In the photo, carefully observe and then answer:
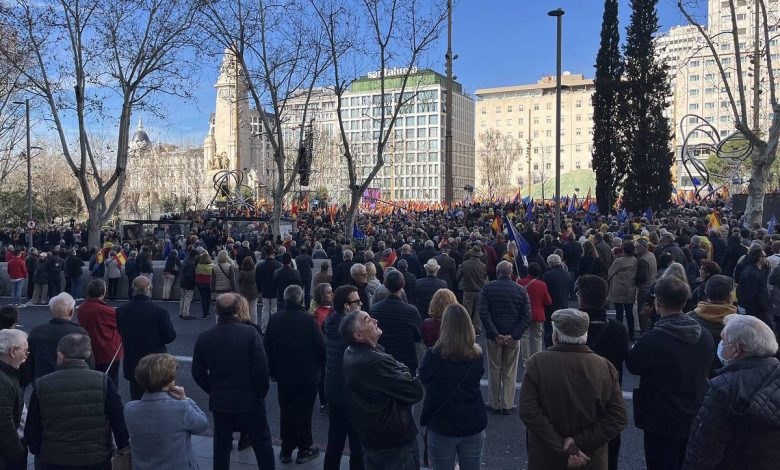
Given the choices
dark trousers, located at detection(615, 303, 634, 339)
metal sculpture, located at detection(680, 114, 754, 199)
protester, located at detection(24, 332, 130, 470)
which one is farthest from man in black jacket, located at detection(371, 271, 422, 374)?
metal sculpture, located at detection(680, 114, 754, 199)

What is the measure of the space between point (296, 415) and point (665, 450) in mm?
3064

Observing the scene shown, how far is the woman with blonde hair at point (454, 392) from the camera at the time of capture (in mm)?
4184

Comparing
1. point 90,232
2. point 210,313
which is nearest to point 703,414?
point 210,313

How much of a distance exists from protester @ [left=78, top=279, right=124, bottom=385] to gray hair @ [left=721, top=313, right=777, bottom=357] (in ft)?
18.5

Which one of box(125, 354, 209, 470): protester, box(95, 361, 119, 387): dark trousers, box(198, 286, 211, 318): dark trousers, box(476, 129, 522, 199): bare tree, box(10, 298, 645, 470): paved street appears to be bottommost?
box(10, 298, 645, 470): paved street

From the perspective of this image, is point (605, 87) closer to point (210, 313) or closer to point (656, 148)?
point (656, 148)

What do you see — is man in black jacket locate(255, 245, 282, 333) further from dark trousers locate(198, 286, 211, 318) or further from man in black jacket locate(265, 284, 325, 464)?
man in black jacket locate(265, 284, 325, 464)

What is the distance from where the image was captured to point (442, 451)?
4.33 meters

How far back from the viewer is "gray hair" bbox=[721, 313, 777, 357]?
3379 mm

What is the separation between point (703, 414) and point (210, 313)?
12640 millimetres

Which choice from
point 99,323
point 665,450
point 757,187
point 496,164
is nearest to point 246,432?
point 99,323

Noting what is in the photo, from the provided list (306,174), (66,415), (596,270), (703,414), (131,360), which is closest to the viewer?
(703,414)

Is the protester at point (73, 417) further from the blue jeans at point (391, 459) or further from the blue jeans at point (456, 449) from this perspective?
the blue jeans at point (456, 449)

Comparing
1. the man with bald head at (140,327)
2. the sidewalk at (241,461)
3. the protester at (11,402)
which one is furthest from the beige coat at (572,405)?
the man with bald head at (140,327)
